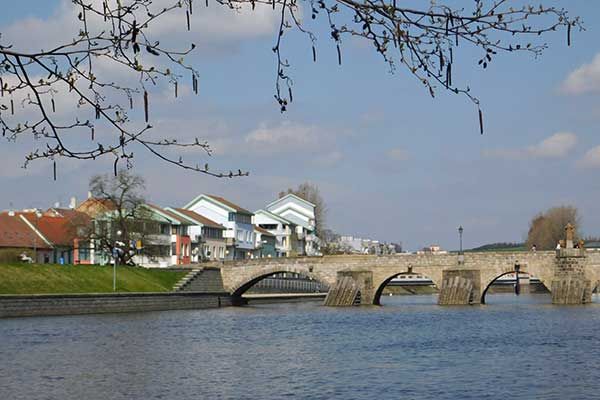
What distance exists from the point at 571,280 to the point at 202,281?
27.3 m

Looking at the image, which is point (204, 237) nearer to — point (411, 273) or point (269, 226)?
point (269, 226)

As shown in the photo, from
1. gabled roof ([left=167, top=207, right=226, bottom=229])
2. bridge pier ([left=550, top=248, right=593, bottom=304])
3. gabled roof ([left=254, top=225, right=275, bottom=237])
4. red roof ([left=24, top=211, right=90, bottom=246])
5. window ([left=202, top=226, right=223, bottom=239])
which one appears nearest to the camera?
bridge pier ([left=550, top=248, right=593, bottom=304])

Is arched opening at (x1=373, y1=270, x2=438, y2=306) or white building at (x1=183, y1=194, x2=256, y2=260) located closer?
white building at (x1=183, y1=194, x2=256, y2=260)

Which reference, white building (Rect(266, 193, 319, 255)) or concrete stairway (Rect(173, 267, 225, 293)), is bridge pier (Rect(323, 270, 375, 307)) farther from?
white building (Rect(266, 193, 319, 255))

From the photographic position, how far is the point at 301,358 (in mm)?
35031

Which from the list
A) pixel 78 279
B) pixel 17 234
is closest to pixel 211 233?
pixel 17 234

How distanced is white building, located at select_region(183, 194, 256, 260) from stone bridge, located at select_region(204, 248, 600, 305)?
40301mm

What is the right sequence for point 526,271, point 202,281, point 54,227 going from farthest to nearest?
1. point 54,227
2. point 202,281
3. point 526,271

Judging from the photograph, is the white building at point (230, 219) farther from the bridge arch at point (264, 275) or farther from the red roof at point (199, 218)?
the bridge arch at point (264, 275)

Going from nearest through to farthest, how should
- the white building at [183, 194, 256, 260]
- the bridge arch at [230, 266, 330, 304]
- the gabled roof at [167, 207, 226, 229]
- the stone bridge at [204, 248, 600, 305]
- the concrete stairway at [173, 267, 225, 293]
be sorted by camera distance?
the stone bridge at [204, 248, 600, 305], the concrete stairway at [173, 267, 225, 293], the bridge arch at [230, 266, 330, 304], the gabled roof at [167, 207, 226, 229], the white building at [183, 194, 256, 260]

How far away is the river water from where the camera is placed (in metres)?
26.6

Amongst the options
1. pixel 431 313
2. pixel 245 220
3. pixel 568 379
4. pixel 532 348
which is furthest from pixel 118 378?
pixel 245 220

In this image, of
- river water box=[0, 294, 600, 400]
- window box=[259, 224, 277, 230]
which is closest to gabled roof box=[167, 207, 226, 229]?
window box=[259, 224, 277, 230]

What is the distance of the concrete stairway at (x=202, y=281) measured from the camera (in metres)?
81.2
